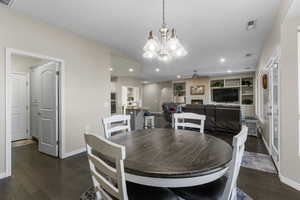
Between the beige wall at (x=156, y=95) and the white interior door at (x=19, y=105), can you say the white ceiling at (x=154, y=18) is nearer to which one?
the white interior door at (x=19, y=105)

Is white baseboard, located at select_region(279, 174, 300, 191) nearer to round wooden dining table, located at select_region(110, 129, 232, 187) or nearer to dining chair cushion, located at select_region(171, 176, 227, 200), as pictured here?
round wooden dining table, located at select_region(110, 129, 232, 187)

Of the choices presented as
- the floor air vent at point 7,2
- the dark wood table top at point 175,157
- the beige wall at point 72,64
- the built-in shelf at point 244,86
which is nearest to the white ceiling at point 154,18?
the floor air vent at point 7,2

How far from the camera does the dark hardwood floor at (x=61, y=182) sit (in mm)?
1797

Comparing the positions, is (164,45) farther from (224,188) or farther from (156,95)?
(156,95)

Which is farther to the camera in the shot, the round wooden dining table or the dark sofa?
the dark sofa

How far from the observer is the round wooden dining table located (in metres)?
0.93

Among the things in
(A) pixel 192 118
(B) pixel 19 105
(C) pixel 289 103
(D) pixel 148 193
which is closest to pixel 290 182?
(C) pixel 289 103

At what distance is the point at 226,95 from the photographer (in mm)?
8109

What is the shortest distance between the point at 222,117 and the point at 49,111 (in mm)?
4910

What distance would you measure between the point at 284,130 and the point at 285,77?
→ 2.51 ft

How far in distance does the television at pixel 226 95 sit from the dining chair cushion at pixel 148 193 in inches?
322

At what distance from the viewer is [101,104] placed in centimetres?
369

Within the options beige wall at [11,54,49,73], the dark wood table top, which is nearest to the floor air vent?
beige wall at [11,54,49,73]

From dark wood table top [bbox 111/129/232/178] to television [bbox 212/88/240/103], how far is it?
7.47 metres
